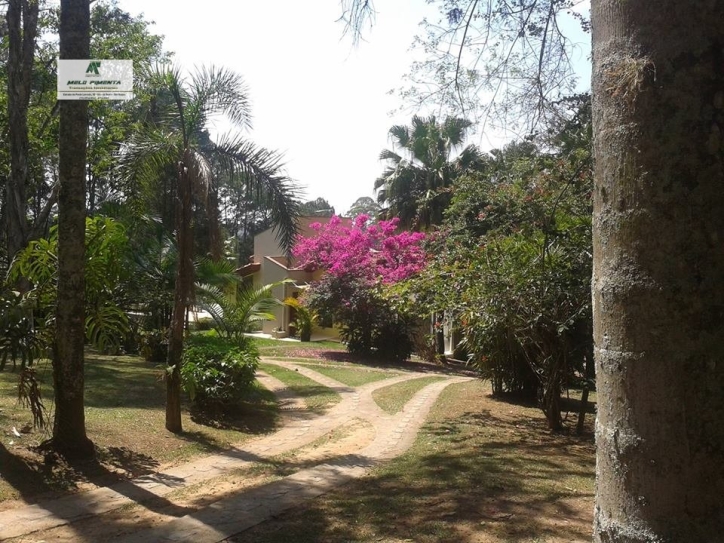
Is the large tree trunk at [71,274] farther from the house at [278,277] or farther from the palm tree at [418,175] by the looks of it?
the house at [278,277]

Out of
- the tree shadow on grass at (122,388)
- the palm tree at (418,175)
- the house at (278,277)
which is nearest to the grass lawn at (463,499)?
the tree shadow on grass at (122,388)

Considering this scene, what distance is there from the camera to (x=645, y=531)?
2047mm

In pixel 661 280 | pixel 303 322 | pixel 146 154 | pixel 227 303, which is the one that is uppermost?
pixel 146 154

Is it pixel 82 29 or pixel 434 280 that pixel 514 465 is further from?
pixel 82 29

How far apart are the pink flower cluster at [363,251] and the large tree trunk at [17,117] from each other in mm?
9141

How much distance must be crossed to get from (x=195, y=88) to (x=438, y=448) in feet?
19.0

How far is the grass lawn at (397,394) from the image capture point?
12859 mm

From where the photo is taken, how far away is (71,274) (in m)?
7.44

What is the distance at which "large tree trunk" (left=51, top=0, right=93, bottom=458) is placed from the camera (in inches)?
291

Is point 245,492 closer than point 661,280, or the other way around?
point 661,280

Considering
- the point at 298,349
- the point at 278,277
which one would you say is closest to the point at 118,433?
the point at 298,349

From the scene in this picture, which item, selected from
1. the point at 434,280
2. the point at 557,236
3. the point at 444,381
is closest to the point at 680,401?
the point at 557,236

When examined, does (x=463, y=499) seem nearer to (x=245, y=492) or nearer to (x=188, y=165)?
(x=245, y=492)

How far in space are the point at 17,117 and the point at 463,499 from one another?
12770 mm
